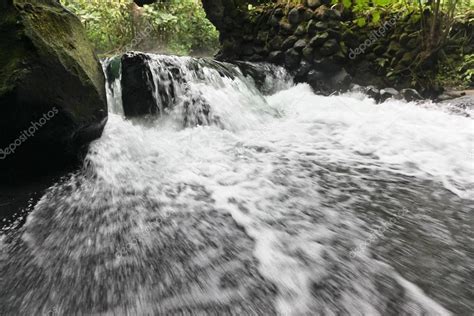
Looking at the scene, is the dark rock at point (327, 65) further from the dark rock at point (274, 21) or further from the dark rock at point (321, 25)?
the dark rock at point (274, 21)

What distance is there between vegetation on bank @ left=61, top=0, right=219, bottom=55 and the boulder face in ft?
30.4

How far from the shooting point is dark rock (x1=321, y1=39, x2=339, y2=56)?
23.3 feet

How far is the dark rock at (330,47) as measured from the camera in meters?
7.11

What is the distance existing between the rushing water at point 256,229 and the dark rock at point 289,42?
393cm

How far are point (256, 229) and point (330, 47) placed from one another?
600cm

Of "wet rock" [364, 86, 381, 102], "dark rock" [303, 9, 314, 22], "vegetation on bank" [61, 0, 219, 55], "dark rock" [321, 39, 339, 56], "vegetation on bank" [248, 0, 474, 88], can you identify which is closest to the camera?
"vegetation on bank" [248, 0, 474, 88]

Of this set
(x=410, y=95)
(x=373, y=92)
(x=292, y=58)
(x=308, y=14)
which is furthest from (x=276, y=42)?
(x=410, y=95)

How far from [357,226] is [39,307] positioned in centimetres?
215

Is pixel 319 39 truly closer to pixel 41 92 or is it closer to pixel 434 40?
pixel 434 40

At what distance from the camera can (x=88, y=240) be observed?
229 centimetres

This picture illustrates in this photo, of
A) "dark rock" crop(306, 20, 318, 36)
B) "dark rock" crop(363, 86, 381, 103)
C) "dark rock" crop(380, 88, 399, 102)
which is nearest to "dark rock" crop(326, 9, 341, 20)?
"dark rock" crop(306, 20, 318, 36)

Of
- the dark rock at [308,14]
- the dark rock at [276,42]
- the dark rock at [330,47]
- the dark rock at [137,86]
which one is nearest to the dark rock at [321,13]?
the dark rock at [308,14]

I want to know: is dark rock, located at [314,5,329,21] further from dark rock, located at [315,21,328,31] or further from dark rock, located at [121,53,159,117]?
dark rock, located at [121,53,159,117]

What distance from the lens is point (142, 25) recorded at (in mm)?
12219
